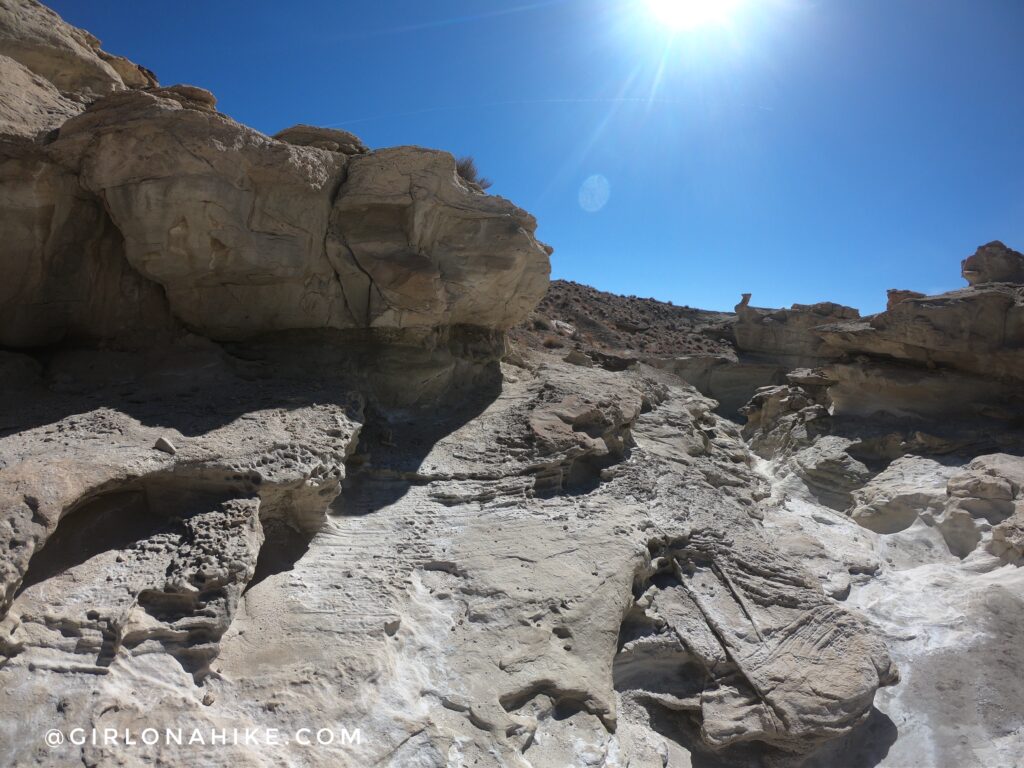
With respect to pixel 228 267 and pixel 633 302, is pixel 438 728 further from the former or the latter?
pixel 633 302

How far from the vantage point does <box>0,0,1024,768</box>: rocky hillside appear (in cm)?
354

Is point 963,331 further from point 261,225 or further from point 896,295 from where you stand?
point 261,225

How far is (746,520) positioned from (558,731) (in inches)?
162

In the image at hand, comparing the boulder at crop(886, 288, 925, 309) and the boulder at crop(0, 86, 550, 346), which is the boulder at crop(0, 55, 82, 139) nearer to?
the boulder at crop(0, 86, 550, 346)

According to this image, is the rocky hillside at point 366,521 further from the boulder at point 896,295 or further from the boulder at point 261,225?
the boulder at point 896,295

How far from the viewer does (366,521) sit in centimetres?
555

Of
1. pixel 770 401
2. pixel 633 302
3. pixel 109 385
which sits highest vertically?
pixel 633 302

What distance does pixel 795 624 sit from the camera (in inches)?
219

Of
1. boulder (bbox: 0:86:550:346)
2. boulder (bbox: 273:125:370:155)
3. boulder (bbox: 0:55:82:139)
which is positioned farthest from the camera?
boulder (bbox: 273:125:370:155)

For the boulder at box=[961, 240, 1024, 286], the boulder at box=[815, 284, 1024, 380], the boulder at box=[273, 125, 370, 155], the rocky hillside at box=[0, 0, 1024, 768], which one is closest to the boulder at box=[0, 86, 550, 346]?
the rocky hillside at box=[0, 0, 1024, 768]

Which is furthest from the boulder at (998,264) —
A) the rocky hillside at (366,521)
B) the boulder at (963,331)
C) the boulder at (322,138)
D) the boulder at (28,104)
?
the boulder at (28,104)

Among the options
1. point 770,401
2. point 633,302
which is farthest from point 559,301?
point 770,401

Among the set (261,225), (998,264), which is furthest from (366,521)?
(998,264)

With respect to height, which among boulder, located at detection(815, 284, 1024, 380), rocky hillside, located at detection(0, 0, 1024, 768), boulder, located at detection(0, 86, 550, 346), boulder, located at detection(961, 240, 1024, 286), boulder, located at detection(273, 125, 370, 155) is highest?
boulder, located at detection(961, 240, 1024, 286)
